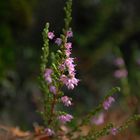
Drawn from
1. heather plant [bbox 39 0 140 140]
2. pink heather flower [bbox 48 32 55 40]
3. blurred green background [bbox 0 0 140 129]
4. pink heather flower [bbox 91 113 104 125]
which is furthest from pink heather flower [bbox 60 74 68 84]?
blurred green background [bbox 0 0 140 129]

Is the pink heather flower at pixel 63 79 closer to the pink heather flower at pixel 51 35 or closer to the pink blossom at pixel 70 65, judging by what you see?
the pink blossom at pixel 70 65

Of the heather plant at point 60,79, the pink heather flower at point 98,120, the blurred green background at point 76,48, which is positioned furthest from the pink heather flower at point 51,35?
the blurred green background at point 76,48

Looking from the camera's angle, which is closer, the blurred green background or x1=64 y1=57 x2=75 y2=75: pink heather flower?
x1=64 y1=57 x2=75 y2=75: pink heather flower

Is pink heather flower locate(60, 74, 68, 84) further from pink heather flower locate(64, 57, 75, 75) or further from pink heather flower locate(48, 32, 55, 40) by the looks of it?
pink heather flower locate(48, 32, 55, 40)

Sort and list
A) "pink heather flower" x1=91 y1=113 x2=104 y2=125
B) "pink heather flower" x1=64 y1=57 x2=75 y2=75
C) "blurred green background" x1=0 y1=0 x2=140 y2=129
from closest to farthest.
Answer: "pink heather flower" x1=64 y1=57 x2=75 y2=75
"pink heather flower" x1=91 y1=113 x2=104 y2=125
"blurred green background" x1=0 y1=0 x2=140 y2=129

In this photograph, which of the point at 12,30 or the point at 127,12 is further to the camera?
the point at 127,12

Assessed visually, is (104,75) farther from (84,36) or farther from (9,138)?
(9,138)

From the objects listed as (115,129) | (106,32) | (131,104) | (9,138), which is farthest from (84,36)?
(115,129)

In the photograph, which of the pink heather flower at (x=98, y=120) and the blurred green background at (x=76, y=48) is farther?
the blurred green background at (x=76, y=48)

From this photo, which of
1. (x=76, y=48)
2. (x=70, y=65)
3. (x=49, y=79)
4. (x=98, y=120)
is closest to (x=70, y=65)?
(x=70, y=65)
